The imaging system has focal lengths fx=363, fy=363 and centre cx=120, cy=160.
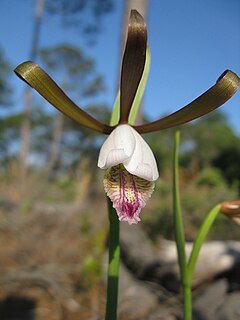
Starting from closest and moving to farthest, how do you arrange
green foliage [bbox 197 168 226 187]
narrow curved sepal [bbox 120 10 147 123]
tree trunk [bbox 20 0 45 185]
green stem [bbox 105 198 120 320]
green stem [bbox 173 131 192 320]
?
1. narrow curved sepal [bbox 120 10 147 123]
2. green stem [bbox 105 198 120 320]
3. green stem [bbox 173 131 192 320]
4. green foliage [bbox 197 168 226 187]
5. tree trunk [bbox 20 0 45 185]

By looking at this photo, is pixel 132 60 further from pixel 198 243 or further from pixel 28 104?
pixel 28 104

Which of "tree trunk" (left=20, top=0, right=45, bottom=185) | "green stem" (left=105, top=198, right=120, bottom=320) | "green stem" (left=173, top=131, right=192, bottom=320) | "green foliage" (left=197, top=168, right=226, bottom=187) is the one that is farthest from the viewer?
"tree trunk" (left=20, top=0, right=45, bottom=185)

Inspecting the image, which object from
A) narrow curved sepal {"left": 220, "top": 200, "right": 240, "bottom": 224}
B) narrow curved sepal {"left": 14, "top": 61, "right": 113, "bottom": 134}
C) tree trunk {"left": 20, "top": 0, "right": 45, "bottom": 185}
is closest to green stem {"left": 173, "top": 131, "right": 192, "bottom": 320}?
narrow curved sepal {"left": 220, "top": 200, "right": 240, "bottom": 224}

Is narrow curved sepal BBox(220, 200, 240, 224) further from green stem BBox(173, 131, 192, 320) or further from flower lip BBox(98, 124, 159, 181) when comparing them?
flower lip BBox(98, 124, 159, 181)

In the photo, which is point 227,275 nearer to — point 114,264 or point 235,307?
point 235,307

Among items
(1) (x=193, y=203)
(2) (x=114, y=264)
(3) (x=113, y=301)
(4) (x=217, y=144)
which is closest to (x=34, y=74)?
(2) (x=114, y=264)

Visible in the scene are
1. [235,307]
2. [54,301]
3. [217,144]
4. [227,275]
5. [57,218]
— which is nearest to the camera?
[235,307]
